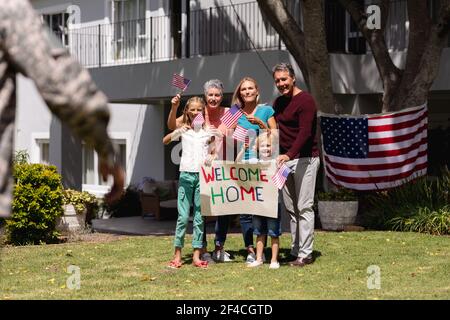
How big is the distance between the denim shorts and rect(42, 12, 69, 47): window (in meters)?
14.3

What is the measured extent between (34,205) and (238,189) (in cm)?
409

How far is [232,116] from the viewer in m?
8.46

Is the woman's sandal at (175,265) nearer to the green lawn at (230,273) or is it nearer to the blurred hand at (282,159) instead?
the green lawn at (230,273)

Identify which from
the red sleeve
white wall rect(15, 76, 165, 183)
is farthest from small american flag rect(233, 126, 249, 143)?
white wall rect(15, 76, 165, 183)

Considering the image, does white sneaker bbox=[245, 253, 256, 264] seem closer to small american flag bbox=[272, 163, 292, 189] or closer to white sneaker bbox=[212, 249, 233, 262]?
white sneaker bbox=[212, 249, 233, 262]

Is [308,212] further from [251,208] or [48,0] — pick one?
[48,0]

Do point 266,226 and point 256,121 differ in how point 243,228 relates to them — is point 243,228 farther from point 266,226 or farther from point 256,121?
point 256,121

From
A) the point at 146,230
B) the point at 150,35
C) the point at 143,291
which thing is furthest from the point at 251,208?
the point at 150,35

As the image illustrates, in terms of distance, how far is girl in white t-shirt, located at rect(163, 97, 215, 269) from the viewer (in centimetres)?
866

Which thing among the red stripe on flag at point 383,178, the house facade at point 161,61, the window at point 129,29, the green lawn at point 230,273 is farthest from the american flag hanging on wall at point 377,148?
the window at point 129,29

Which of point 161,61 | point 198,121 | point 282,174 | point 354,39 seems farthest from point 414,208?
point 161,61

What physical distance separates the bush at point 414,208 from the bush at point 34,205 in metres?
4.98

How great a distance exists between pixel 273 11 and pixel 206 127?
543cm

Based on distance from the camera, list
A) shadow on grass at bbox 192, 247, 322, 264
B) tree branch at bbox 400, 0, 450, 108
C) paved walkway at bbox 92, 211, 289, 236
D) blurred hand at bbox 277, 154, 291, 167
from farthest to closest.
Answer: paved walkway at bbox 92, 211, 289, 236 → tree branch at bbox 400, 0, 450, 108 → shadow on grass at bbox 192, 247, 322, 264 → blurred hand at bbox 277, 154, 291, 167
